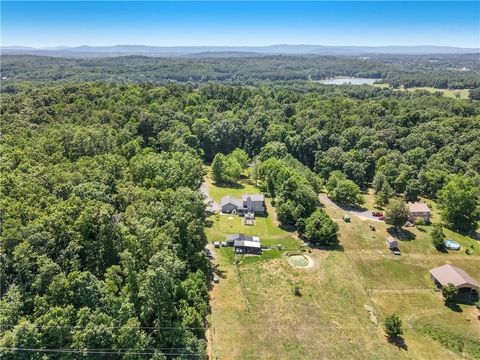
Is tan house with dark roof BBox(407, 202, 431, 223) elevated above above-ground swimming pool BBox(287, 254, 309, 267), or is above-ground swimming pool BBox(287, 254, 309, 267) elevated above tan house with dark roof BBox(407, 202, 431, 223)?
tan house with dark roof BBox(407, 202, 431, 223)

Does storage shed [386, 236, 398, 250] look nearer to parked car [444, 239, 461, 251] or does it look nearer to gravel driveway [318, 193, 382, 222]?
parked car [444, 239, 461, 251]

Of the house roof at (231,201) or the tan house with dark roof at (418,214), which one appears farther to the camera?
the house roof at (231,201)

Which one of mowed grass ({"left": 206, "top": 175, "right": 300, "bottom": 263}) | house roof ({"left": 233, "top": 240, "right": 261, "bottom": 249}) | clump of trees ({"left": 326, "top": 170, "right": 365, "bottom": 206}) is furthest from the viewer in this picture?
clump of trees ({"left": 326, "top": 170, "right": 365, "bottom": 206})

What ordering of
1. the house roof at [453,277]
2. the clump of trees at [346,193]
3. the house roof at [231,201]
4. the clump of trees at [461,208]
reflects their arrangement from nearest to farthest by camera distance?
the house roof at [453,277], the clump of trees at [461,208], the house roof at [231,201], the clump of trees at [346,193]

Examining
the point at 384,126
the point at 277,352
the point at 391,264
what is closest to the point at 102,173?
the point at 277,352

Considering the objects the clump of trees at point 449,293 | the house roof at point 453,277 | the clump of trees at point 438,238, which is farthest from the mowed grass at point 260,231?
the clump of trees at point 438,238

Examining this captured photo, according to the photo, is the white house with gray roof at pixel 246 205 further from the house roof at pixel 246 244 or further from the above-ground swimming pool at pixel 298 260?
the above-ground swimming pool at pixel 298 260

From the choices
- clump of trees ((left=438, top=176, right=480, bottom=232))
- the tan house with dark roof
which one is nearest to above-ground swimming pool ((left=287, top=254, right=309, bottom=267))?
the tan house with dark roof
